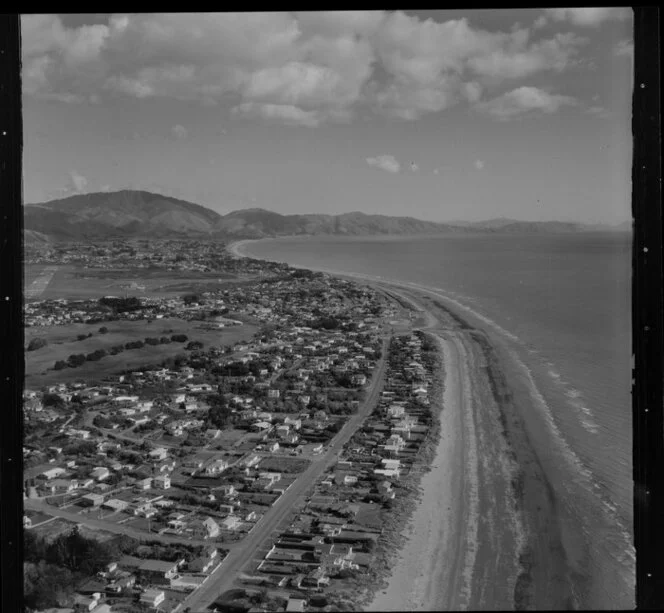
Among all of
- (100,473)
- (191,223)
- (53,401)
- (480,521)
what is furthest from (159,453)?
(480,521)

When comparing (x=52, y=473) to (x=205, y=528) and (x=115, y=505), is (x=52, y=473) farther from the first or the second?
(x=205, y=528)

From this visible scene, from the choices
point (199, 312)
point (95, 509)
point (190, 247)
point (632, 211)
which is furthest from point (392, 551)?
point (190, 247)

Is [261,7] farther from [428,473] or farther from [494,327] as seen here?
[494,327]

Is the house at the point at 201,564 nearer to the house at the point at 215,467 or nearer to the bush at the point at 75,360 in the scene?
the house at the point at 215,467

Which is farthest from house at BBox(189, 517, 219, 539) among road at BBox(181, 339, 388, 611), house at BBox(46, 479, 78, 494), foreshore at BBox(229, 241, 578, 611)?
foreshore at BBox(229, 241, 578, 611)

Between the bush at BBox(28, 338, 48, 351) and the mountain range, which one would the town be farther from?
the mountain range
